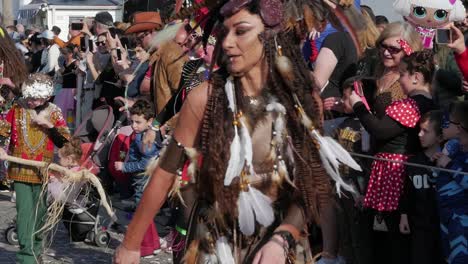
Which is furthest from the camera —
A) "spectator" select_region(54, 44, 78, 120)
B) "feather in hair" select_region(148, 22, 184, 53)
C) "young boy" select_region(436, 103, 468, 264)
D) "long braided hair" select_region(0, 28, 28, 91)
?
"spectator" select_region(54, 44, 78, 120)

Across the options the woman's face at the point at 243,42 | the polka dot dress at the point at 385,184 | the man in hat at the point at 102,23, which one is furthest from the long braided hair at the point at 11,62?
the man in hat at the point at 102,23

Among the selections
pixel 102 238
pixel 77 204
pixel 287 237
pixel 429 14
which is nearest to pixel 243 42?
pixel 287 237

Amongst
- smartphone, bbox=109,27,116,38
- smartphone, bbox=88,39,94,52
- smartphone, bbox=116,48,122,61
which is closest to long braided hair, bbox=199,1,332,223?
smartphone, bbox=116,48,122,61

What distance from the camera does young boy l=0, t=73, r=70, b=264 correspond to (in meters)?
6.97

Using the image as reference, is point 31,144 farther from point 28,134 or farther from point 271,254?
point 271,254

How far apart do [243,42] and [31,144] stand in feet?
12.4

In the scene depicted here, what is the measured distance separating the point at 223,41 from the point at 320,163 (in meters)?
0.64

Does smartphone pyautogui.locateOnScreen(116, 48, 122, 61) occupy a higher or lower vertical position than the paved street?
higher

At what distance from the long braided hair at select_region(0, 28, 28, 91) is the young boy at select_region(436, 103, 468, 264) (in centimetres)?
351

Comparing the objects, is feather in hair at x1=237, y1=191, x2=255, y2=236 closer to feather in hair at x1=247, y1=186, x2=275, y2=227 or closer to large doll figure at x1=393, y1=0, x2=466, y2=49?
feather in hair at x1=247, y1=186, x2=275, y2=227

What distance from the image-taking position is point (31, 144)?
23.7 feet

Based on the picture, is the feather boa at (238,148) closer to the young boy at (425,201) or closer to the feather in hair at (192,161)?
the feather in hair at (192,161)

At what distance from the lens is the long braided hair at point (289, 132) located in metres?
3.80

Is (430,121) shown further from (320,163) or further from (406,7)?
(320,163)
